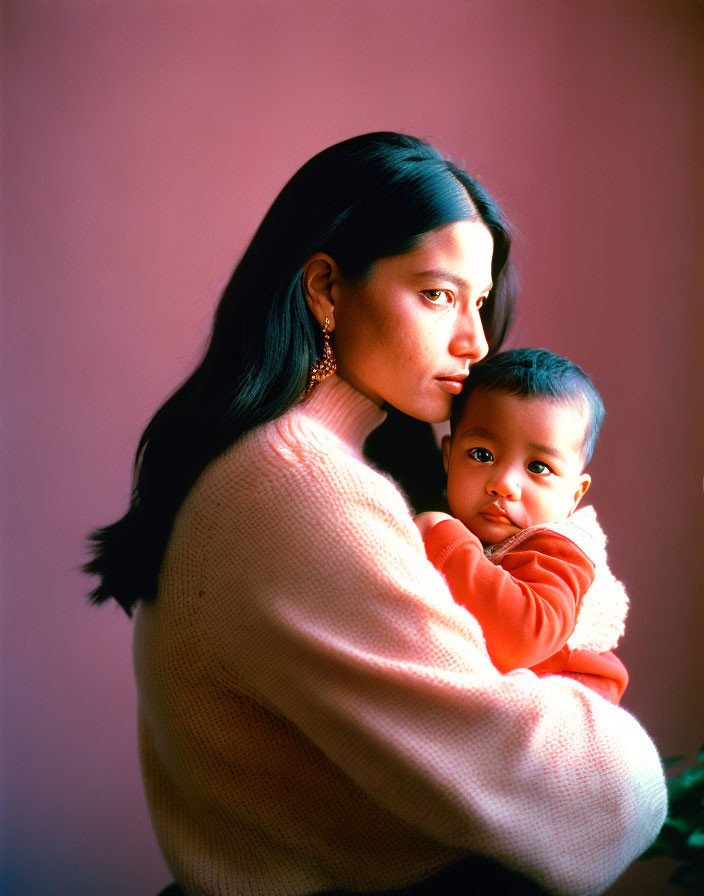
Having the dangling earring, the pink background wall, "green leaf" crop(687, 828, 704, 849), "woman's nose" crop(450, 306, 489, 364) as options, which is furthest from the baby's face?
the pink background wall

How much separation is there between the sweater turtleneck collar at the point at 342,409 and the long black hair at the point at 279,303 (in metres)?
0.05

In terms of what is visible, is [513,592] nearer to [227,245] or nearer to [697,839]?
[697,839]

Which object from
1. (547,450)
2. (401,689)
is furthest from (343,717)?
(547,450)

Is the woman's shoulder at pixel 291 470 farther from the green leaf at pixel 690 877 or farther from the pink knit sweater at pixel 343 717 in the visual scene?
the green leaf at pixel 690 877

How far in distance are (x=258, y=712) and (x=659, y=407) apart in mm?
1528

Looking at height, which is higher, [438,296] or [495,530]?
[438,296]

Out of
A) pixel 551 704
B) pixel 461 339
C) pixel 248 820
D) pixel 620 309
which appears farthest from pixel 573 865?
pixel 620 309

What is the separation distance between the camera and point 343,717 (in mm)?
912

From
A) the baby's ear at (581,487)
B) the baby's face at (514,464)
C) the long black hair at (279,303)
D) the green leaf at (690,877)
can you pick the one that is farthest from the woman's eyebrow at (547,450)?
the green leaf at (690,877)

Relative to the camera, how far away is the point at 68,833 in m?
2.18

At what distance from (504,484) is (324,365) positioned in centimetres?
33

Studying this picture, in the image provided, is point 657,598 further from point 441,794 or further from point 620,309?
point 441,794

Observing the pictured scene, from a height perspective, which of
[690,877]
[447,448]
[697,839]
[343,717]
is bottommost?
[690,877]

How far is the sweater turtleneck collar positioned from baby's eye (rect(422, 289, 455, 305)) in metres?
0.18
